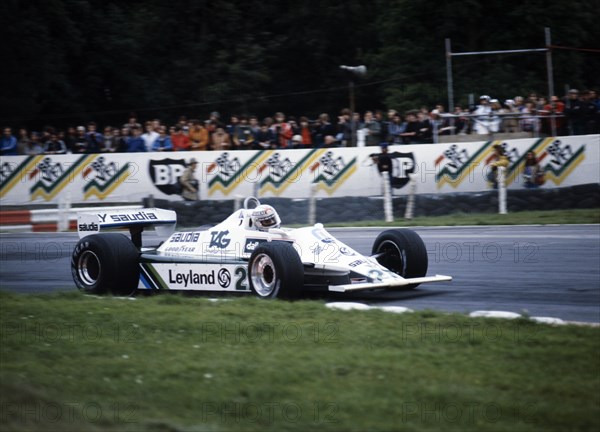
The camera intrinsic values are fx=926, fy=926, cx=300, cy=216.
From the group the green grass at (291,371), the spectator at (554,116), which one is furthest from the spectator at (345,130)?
the green grass at (291,371)

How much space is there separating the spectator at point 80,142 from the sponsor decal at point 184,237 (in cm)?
1117

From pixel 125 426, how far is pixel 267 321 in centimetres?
299

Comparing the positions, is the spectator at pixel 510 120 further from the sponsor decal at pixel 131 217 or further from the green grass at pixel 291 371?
the green grass at pixel 291 371

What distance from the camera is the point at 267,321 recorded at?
8.12 m

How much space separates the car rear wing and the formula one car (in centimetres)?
1

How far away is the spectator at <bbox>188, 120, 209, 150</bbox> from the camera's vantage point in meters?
21.2

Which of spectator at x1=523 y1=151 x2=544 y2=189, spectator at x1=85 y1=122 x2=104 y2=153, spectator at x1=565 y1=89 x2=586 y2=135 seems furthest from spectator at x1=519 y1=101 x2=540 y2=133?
spectator at x1=85 y1=122 x2=104 y2=153

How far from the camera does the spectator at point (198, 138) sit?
21.2 meters

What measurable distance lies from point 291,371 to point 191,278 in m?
4.25

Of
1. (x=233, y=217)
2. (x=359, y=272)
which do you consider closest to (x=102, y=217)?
(x=233, y=217)

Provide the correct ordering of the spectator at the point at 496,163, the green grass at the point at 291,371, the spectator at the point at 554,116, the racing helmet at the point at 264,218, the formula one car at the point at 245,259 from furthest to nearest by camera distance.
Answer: the spectator at the point at 554,116 → the spectator at the point at 496,163 → the racing helmet at the point at 264,218 → the formula one car at the point at 245,259 → the green grass at the point at 291,371

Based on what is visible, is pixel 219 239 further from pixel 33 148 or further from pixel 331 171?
pixel 33 148

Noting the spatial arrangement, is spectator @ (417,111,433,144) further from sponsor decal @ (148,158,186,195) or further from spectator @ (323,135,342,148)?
sponsor decal @ (148,158,186,195)

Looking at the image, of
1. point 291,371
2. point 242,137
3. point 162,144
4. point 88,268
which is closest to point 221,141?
point 242,137
